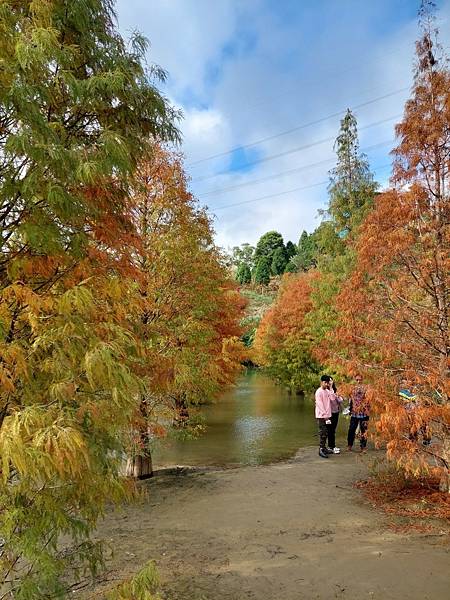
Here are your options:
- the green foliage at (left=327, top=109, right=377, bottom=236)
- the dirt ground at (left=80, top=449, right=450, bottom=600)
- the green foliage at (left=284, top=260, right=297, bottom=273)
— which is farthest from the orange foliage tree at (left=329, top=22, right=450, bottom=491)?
the green foliage at (left=284, top=260, right=297, bottom=273)

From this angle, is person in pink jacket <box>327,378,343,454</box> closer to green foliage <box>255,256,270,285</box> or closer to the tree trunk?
the tree trunk

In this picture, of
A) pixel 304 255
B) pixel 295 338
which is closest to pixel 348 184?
pixel 295 338

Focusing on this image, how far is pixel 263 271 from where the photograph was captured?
235 feet

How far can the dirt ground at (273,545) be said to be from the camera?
14.7 feet

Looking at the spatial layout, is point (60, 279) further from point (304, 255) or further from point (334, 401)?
point (304, 255)

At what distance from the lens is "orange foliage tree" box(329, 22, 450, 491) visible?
6551mm

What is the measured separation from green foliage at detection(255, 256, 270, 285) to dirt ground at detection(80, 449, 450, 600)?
63272mm

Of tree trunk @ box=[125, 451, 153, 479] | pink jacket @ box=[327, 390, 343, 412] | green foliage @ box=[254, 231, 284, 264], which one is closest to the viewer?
tree trunk @ box=[125, 451, 153, 479]

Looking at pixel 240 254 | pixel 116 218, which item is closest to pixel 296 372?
pixel 116 218

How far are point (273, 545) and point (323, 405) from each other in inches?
183

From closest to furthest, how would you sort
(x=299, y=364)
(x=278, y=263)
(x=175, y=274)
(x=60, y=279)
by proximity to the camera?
(x=60, y=279), (x=175, y=274), (x=299, y=364), (x=278, y=263)

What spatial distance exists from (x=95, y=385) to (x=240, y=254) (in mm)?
81676

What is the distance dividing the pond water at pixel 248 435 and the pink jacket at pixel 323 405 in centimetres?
305

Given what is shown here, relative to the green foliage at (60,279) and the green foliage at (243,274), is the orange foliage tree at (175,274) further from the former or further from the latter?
the green foliage at (243,274)
